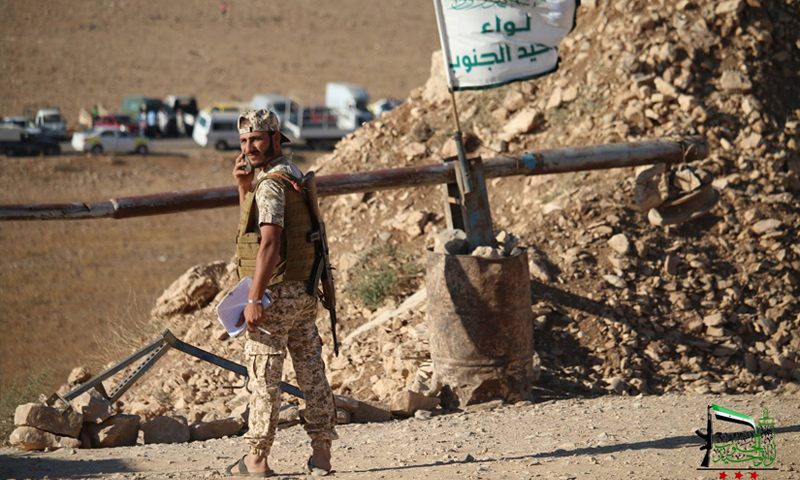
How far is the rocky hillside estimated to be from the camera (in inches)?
264

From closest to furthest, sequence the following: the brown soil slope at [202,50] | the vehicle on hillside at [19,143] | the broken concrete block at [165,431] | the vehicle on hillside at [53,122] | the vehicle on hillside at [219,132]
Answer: the broken concrete block at [165,431]
the vehicle on hillside at [19,143]
the vehicle on hillside at [219,132]
the vehicle on hillside at [53,122]
the brown soil slope at [202,50]

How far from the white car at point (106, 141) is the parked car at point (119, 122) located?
8.09 ft

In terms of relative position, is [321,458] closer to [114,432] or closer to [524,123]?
[114,432]

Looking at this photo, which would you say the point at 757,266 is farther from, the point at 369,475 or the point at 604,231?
the point at 369,475

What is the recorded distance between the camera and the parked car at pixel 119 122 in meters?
31.2

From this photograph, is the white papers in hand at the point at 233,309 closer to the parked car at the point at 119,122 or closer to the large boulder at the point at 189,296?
the large boulder at the point at 189,296

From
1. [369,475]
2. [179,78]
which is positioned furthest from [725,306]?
[179,78]

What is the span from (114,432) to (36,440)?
0.43m

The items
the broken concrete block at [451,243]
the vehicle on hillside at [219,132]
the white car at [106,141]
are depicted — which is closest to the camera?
the broken concrete block at [451,243]

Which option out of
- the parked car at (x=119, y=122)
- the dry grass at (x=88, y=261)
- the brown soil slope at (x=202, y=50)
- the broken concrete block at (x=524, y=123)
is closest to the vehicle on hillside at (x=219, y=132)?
the parked car at (x=119, y=122)

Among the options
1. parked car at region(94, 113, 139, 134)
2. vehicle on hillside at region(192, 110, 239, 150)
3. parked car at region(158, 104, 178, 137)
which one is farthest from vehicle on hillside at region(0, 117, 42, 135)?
vehicle on hillside at region(192, 110, 239, 150)

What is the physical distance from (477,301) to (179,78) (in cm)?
4076

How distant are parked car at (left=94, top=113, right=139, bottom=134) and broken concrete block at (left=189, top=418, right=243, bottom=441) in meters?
26.8

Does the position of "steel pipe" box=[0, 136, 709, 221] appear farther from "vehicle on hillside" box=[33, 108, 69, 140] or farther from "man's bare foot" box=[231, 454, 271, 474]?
"vehicle on hillside" box=[33, 108, 69, 140]
